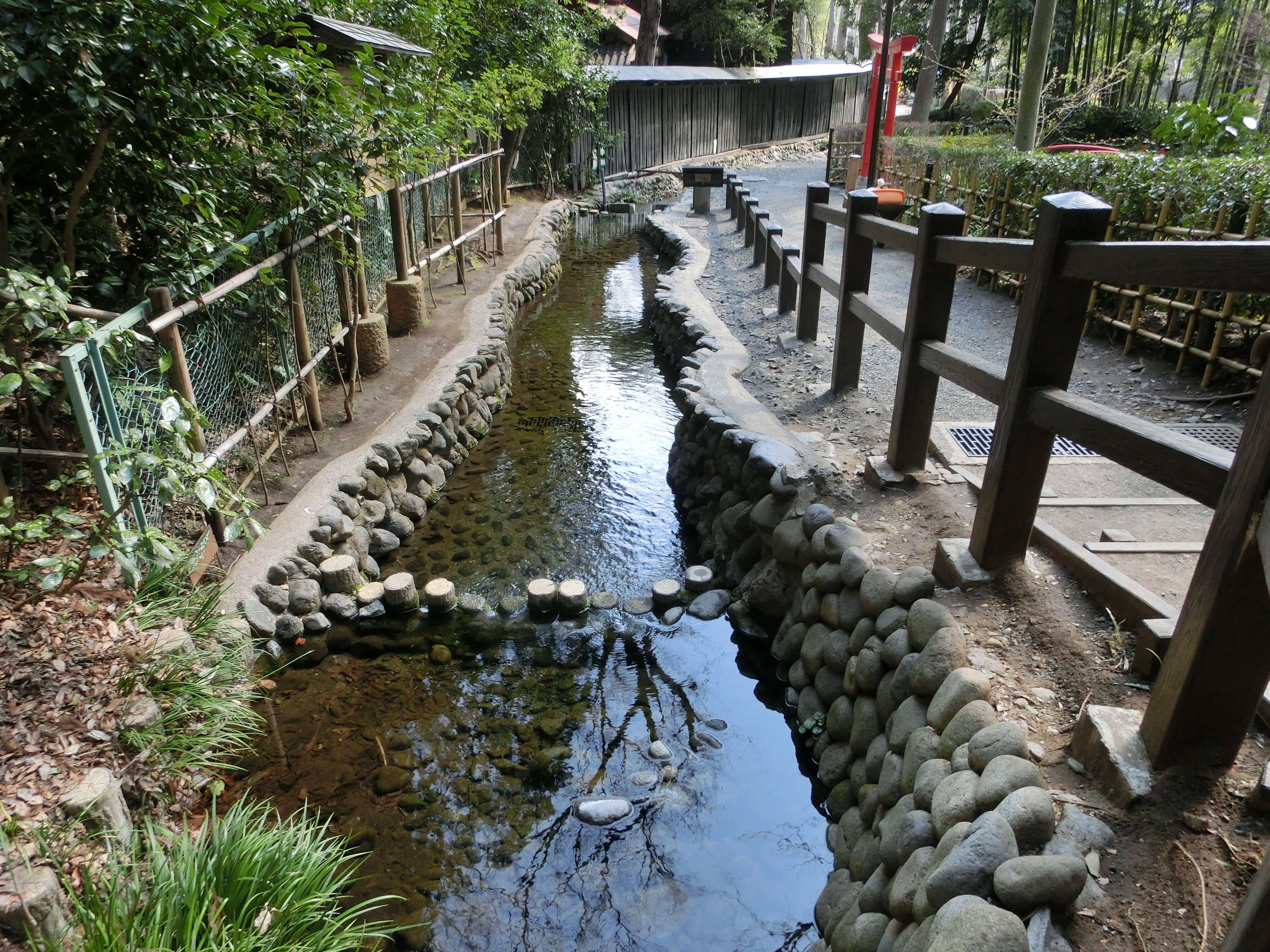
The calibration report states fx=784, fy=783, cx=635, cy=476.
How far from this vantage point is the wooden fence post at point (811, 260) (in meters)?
7.28

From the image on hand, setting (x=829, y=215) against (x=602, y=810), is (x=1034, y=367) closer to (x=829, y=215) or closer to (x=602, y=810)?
(x=602, y=810)

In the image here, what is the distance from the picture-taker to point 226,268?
18.0 feet

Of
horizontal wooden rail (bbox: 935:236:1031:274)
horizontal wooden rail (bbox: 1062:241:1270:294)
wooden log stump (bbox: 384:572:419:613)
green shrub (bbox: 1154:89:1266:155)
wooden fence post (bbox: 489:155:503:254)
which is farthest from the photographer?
wooden fence post (bbox: 489:155:503:254)

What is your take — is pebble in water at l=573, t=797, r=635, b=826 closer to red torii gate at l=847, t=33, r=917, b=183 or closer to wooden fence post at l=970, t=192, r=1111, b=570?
wooden fence post at l=970, t=192, r=1111, b=570

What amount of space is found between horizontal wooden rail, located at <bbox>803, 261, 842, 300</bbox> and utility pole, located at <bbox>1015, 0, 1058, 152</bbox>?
640 centimetres

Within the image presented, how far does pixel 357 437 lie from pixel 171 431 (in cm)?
285

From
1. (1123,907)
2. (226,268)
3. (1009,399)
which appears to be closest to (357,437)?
(226,268)

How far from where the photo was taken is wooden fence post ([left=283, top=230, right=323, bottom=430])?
5.92 metres

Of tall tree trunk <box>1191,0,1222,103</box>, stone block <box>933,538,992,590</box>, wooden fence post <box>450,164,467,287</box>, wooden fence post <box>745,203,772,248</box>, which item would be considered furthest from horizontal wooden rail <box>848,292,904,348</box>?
tall tree trunk <box>1191,0,1222,103</box>

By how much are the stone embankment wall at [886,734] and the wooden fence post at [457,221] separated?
19.5 ft

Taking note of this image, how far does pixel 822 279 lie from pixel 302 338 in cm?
442

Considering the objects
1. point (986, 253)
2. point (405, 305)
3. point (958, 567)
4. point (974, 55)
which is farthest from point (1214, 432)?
point (974, 55)

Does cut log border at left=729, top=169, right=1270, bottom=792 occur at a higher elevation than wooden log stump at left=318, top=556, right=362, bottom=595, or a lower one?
higher

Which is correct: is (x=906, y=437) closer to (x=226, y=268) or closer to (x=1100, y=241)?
(x=1100, y=241)
